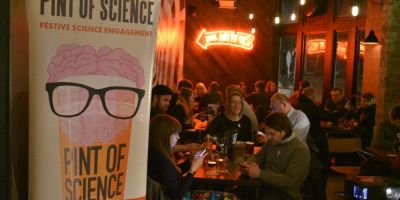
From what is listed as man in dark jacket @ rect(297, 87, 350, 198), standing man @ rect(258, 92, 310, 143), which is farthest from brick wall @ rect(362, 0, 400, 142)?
standing man @ rect(258, 92, 310, 143)

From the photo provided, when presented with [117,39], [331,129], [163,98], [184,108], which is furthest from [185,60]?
[117,39]

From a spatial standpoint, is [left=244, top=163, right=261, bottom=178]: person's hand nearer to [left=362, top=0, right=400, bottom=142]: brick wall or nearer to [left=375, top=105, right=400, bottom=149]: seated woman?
[left=375, top=105, right=400, bottom=149]: seated woman

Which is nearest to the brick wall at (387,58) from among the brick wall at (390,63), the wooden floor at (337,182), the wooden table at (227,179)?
the brick wall at (390,63)

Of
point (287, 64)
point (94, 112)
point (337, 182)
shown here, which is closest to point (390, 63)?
point (337, 182)

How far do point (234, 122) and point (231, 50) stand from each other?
7399 mm

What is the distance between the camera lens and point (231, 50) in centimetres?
1230

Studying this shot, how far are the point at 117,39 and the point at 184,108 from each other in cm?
421

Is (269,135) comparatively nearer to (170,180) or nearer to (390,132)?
(170,180)

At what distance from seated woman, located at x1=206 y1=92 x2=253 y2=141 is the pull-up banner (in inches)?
116

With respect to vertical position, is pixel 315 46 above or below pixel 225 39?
below

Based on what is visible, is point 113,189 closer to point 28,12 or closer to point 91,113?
point 91,113

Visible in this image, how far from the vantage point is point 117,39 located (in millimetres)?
2041

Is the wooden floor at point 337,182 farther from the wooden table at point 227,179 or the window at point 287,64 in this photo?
the window at point 287,64

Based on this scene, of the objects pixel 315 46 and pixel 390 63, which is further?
pixel 315 46
